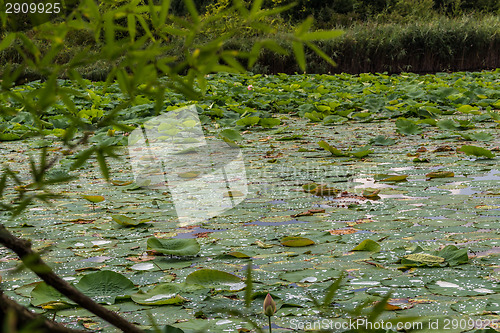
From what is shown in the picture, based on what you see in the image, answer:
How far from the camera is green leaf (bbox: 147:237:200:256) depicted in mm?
1478

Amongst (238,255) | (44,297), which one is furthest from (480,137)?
(44,297)

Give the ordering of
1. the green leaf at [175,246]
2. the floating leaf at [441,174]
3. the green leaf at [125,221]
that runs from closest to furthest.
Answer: the green leaf at [175,246] → the green leaf at [125,221] → the floating leaf at [441,174]

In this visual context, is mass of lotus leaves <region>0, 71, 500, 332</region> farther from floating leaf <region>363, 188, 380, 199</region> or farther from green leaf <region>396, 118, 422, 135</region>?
green leaf <region>396, 118, 422, 135</region>

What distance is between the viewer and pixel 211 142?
3.94 metres

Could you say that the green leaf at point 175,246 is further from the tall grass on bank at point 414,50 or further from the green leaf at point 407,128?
the tall grass on bank at point 414,50

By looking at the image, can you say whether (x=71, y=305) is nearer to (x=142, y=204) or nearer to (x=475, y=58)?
(x=142, y=204)

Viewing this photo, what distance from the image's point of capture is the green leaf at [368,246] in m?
1.48

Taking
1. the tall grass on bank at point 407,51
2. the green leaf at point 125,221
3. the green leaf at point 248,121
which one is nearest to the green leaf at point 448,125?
the green leaf at point 248,121

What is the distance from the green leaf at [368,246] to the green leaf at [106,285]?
64 centimetres

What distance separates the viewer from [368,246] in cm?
149

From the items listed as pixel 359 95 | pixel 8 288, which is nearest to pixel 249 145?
pixel 8 288

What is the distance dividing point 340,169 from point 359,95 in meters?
3.69

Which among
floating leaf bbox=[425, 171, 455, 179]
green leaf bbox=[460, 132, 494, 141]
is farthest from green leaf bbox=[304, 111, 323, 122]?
floating leaf bbox=[425, 171, 455, 179]

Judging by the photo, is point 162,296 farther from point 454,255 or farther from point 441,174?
point 441,174
